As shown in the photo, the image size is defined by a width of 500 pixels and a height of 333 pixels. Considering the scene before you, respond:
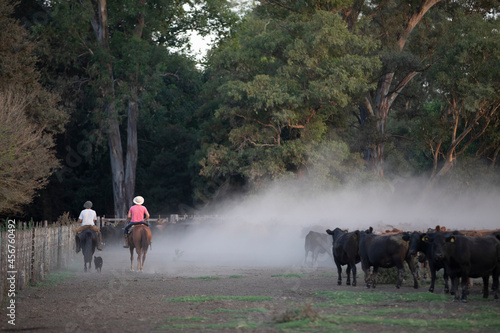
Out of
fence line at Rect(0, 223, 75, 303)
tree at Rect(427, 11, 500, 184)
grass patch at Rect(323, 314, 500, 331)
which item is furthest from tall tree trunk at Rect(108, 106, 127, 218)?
grass patch at Rect(323, 314, 500, 331)

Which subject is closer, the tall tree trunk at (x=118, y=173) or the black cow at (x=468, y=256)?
the black cow at (x=468, y=256)

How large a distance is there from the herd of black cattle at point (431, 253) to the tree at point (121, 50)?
34.0m

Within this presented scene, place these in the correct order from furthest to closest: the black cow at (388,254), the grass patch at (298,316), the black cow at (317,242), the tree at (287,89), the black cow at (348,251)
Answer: the tree at (287,89) → the black cow at (317,242) → the black cow at (348,251) → the black cow at (388,254) → the grass patch at (298,316)

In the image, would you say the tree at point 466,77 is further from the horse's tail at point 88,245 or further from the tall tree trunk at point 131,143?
the horse's tail at point 88,245

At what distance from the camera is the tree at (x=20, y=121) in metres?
30.8

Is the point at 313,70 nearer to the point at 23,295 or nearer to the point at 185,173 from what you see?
the point at 185,173

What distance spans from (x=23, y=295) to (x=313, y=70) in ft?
113

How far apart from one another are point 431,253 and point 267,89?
1257 inches

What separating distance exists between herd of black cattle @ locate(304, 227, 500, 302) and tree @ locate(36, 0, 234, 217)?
3403 centimetres

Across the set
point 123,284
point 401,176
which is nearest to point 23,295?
point 123,284

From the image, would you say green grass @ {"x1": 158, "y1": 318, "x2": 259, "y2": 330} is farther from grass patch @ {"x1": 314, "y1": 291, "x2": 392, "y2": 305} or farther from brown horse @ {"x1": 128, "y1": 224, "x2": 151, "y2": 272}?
brown horse @ {"x1": 128, "y1": 224, "x2": 151, "y2": 272}

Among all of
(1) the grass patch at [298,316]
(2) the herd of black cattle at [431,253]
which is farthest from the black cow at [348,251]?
(1) the grass patch at [298,316]

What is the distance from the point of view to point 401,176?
2402 inches

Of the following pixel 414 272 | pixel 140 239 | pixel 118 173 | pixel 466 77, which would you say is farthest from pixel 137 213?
pixel 466 77
